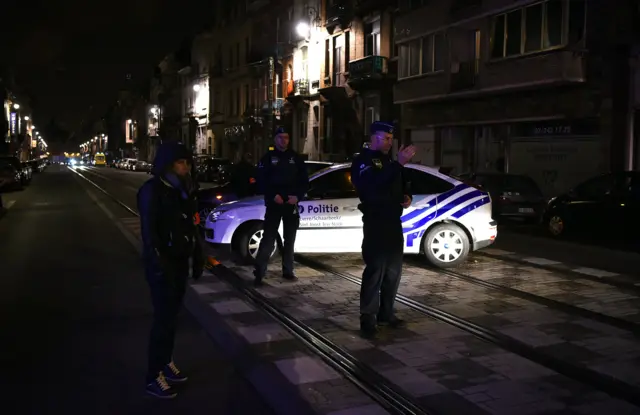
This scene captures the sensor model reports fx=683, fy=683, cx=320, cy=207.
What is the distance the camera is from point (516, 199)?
56.5 ft

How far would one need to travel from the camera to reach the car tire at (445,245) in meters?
10.4

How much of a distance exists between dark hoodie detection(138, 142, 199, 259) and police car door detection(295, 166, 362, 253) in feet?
18.2

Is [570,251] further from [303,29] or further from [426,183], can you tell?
[303,29]

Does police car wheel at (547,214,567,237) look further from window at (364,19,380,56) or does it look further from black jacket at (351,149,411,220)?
window at (364,19,380,56)

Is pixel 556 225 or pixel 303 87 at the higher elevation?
pixel 303 87

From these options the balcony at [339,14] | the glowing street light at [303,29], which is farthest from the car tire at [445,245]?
the glowing street light at [303,29]

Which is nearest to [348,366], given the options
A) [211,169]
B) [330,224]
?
[330,224]

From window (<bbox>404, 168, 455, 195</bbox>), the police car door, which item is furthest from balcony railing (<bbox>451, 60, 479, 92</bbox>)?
the police car door

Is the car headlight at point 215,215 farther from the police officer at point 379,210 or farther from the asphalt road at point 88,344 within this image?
the police officer at point 379,210

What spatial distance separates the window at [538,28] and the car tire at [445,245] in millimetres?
12428

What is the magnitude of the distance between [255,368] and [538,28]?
18.8 metres

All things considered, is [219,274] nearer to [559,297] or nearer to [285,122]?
[559,297]

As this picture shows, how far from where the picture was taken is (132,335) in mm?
6867

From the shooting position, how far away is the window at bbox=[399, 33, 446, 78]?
26.7 meters
